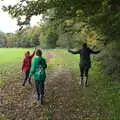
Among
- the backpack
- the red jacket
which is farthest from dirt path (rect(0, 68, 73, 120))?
the backpack

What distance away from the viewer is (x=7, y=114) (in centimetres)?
1230

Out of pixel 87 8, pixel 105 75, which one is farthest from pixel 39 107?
pixel 105 75

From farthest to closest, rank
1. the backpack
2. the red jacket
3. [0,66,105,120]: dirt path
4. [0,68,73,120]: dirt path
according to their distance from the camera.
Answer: the red jacket, the backpack, [0,68,73,120]: dirt path, [0,66,105,120]: dirt path

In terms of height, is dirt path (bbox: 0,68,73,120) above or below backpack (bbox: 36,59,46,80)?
below

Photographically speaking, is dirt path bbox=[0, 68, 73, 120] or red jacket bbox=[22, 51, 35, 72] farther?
red jacket bbox=[22, 51, 35, 72]

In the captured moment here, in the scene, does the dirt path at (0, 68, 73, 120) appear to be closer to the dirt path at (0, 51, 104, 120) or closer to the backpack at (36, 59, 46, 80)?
the dirt path at (0, 51, 104, 120)

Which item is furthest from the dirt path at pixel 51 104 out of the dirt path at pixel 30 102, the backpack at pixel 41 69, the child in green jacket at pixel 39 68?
the backpack at pixel 41 69

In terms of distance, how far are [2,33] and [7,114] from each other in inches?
6759

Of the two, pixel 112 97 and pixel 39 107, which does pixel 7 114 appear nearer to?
pixel 39 107

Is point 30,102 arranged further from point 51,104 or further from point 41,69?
point 41,69

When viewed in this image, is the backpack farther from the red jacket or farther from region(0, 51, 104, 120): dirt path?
the red jacket

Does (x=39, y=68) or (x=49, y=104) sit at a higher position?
(x=39, y=68)

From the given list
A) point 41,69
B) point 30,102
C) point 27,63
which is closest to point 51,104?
point 30,102

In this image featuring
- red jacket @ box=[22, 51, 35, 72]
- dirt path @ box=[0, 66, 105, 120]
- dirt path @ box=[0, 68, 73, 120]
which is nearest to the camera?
dirt path @ box=[0, 66, 105, 120]
